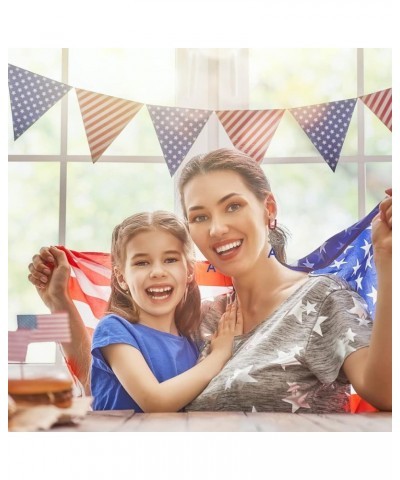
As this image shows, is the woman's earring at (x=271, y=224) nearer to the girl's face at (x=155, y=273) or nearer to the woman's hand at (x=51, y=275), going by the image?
the girl's face at (x=155, y=273)

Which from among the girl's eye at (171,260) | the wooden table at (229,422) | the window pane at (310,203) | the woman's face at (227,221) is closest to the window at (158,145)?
the window pane at (310,203)

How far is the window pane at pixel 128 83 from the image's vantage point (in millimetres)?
2580

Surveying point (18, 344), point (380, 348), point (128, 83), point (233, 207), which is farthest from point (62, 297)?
point (380, 348)

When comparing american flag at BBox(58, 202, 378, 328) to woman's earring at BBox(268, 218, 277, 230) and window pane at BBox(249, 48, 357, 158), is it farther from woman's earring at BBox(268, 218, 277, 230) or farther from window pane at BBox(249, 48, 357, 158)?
window pane at BBox(249, 48, 357, 158)

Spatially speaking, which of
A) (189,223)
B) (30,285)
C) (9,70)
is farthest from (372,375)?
(9,70)

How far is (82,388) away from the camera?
8.20ft

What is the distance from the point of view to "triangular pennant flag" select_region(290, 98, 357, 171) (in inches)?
101

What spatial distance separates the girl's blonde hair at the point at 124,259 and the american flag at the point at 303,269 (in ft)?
0.10

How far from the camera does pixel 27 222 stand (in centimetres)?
256

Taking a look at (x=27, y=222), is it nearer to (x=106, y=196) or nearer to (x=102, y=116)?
(x=106, y=196)

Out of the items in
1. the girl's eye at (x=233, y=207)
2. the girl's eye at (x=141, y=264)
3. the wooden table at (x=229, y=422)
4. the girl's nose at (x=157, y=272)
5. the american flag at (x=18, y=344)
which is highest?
the girl's eye at (x=233, y=207)

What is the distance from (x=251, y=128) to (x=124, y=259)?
2.12 feet

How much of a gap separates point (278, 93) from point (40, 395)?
133 centimetres

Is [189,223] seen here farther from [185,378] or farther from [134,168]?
[185,378]
